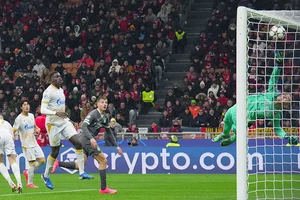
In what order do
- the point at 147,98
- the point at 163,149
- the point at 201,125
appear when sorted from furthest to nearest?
the point at 147,98, the point at 201,125, the point at 163,149

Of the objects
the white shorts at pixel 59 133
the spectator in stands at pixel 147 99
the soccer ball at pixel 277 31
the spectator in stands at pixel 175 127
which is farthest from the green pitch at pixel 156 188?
the spectator in stands at pixel 147 99

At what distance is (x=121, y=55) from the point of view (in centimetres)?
3356

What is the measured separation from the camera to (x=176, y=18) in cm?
3431

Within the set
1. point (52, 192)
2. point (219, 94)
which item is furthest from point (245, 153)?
point (219, 94)

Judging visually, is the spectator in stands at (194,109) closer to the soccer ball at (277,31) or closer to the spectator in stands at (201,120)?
the spectator in stands at (201,120)

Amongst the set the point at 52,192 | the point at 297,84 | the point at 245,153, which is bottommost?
the point at 52,192

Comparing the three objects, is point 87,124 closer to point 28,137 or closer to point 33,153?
point 33,153

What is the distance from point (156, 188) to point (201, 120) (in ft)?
32.8

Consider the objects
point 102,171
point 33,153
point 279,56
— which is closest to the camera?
point 279,56

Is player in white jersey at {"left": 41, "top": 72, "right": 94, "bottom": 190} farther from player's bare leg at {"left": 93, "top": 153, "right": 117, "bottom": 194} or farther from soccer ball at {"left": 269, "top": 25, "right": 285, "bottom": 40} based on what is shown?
soccer ball at {"left": 269, "top": 25, "right": 285, "bottom": 40}

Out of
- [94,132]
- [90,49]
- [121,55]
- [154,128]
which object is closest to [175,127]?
[154,128]

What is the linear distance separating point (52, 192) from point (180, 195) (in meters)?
2.90

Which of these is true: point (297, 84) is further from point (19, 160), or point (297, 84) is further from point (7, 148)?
point (19, 160)

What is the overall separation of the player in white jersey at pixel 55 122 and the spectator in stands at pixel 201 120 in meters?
10.2
